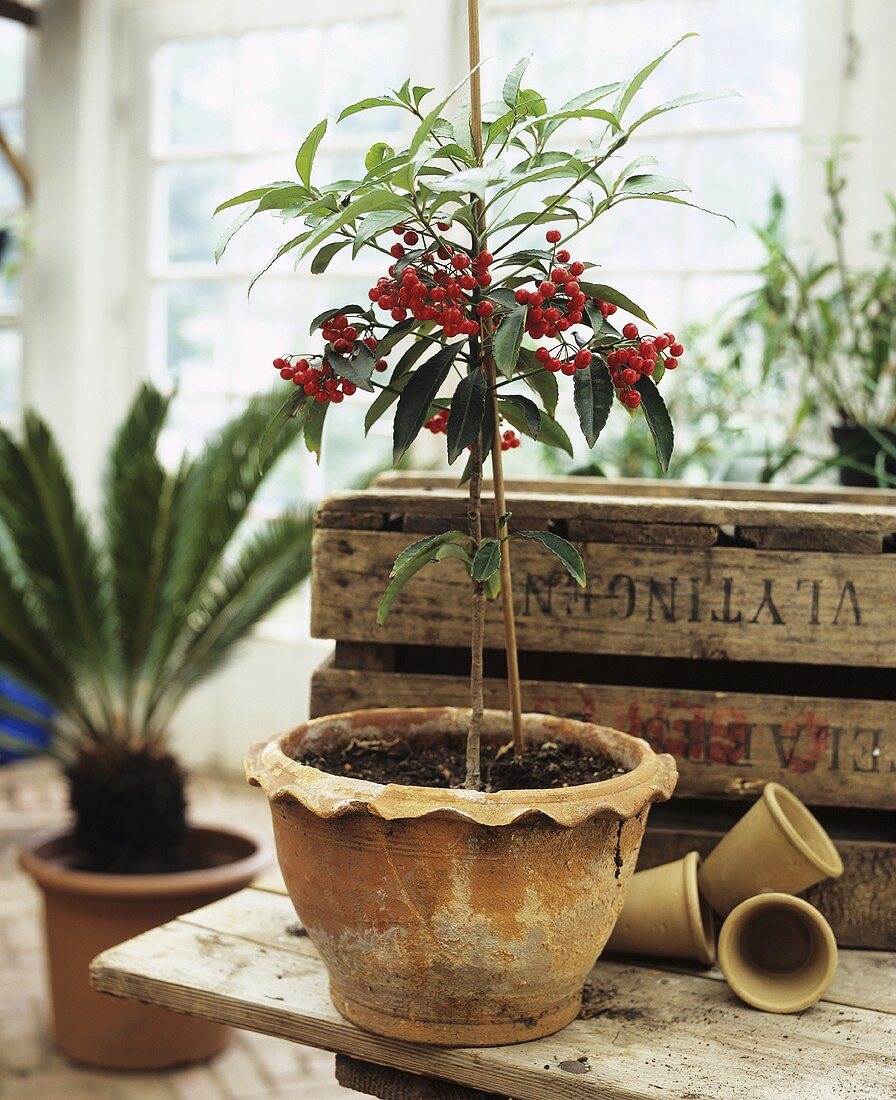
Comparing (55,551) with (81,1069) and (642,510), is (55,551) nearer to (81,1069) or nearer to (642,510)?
(81,1069)

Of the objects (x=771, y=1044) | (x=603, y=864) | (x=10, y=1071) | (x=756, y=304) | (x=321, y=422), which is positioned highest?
(x=756, y=304)

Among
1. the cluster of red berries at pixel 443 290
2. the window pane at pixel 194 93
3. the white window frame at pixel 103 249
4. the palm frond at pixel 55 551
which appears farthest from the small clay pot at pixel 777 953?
the window pane at pixel 194 93

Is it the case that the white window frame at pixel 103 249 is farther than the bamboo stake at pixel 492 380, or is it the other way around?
the white window frame at pixel 103 249

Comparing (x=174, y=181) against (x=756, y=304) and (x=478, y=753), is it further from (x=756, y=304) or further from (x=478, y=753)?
(x=478, y=753)

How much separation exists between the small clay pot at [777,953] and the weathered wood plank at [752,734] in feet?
0.46

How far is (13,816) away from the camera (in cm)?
391

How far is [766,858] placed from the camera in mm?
1067

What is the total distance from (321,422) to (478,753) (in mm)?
317

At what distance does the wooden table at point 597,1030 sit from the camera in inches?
34.1

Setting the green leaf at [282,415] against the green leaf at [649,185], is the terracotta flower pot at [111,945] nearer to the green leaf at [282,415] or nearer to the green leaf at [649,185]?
the green leaf at [282,415]

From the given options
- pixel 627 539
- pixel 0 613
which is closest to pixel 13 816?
pixel 0 613

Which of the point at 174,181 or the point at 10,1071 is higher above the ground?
the point at 174,181

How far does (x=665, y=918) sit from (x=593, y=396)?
48 centimetres

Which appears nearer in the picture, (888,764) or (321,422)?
(321,422)
